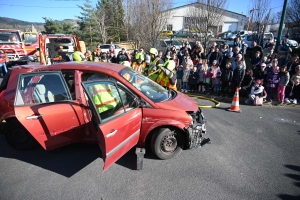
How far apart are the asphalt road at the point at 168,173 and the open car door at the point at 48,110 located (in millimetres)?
533

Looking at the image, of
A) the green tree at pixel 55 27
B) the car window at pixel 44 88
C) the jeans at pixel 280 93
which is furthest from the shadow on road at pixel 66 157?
the green tree at pixel 55 27

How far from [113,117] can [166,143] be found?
1.18 m

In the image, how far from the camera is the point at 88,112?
3.22 m

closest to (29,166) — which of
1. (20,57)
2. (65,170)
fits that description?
(65,170)

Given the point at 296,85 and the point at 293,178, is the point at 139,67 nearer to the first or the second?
the point at 293,178

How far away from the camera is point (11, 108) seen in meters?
3.35

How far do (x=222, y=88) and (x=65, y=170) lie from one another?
6393mm

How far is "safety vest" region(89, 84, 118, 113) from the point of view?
3033 mm

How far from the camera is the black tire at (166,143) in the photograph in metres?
3.21

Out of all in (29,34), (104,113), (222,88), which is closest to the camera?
(104,113)

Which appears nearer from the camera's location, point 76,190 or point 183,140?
point 76,190

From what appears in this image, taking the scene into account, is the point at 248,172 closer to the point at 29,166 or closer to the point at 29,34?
the point at 29,166

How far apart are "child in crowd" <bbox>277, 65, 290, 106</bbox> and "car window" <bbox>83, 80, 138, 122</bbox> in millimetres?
5919

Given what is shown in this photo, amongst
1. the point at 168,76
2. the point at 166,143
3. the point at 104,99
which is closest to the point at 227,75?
the point at 168,76
